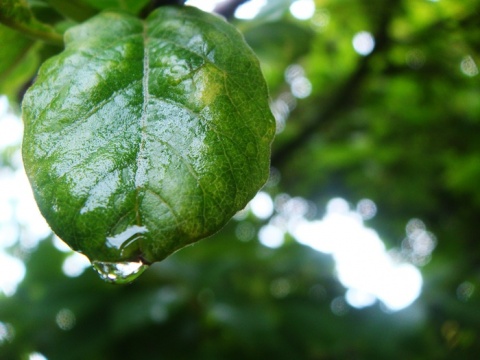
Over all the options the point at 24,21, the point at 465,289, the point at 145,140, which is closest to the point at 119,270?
the point at 145,140

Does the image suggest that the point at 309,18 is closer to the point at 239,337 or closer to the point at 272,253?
the point at 272,253

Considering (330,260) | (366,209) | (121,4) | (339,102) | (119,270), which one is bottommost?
(366,209)

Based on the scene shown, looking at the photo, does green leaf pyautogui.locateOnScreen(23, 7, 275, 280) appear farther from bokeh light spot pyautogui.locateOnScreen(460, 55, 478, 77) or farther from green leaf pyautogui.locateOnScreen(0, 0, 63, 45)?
bokeh light spot pyautogui.locateOnScreen(460, 55, 478, 77)

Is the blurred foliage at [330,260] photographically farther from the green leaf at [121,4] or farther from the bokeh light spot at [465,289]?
the green leaf at [121,4]

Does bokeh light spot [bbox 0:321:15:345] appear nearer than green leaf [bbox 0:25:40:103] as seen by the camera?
No

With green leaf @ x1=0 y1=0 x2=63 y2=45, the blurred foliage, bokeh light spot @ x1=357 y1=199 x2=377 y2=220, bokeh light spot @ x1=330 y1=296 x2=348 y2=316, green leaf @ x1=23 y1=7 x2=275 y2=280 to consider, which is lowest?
bokeh light spot @ x1=357 y1=199 x2=377 y2=220

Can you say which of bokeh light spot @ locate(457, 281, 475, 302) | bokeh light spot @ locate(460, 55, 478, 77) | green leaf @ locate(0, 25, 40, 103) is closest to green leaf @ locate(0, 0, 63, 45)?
green leaf @ locate(0, 25, 40, 103)

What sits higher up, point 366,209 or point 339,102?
point 339,102

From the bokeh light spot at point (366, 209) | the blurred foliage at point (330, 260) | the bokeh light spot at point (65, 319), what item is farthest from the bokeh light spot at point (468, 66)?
the bokeh light spot at point (65, 319)

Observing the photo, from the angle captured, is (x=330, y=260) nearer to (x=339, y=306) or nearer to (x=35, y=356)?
(x=339, y=306)
